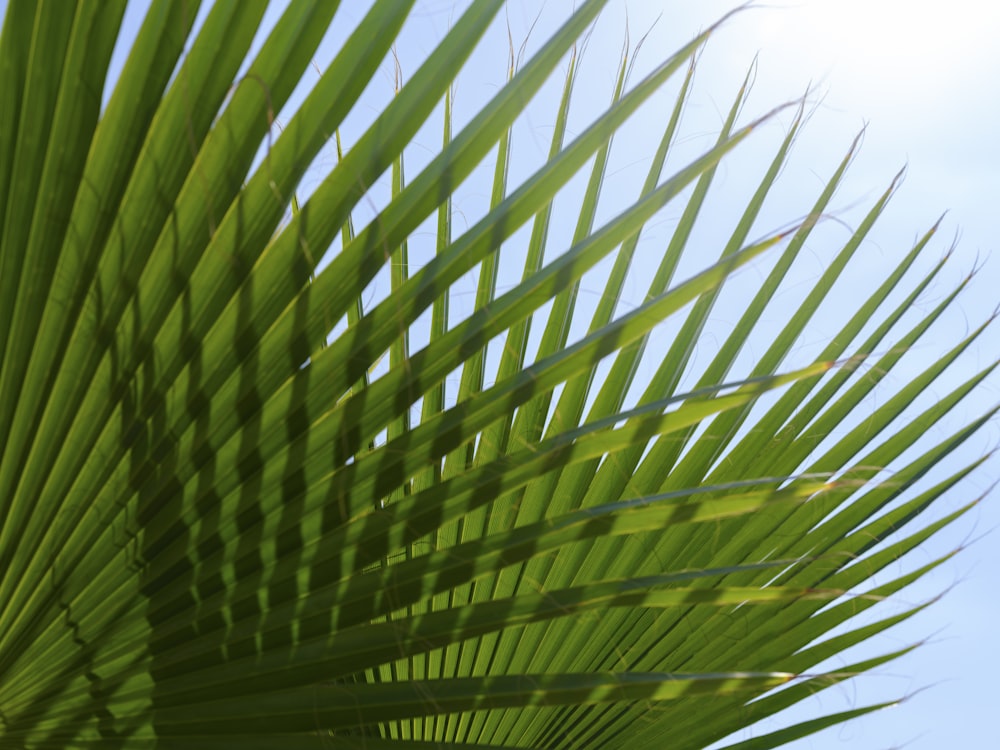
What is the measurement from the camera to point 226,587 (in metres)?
1.18

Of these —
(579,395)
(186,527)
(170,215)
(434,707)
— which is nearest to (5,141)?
(170,215)

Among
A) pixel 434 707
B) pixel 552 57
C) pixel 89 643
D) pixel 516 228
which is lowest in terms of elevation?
pixel 434 707

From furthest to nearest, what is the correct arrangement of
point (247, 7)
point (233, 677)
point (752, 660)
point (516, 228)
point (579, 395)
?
point (579, 395) < point (752, 660) < point (233, 677) < point (516, 228) < point (247, 7)

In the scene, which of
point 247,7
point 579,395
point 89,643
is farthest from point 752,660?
point 247,7

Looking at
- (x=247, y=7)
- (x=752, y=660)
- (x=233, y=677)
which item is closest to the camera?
(x=247, y=7)

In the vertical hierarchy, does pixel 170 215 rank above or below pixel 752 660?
above

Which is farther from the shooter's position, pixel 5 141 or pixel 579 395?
pixel 579 395

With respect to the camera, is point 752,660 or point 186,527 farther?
point 752,660

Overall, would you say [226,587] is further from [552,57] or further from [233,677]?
[552,57]

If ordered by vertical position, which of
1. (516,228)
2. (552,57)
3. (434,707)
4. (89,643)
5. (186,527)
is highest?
(552,57)

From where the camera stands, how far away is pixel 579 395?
5.74 feet

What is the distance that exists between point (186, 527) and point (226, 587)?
3.9 inches

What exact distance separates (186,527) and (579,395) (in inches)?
32.4

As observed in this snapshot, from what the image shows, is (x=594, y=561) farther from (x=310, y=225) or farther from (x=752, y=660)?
(x=310, y=225)
